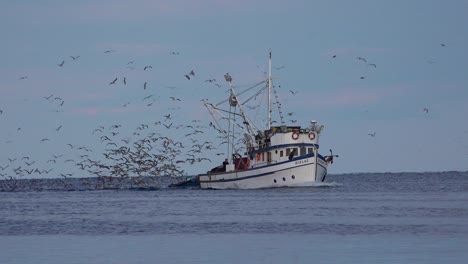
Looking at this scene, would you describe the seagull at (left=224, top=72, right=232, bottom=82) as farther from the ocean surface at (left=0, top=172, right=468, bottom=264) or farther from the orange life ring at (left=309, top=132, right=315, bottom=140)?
the ocean surface at (left=0, top=172, right=468, bottom=264)

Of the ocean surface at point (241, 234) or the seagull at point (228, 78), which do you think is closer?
the ocean surface at point (241, 234)

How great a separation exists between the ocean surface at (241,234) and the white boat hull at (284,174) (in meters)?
22.1

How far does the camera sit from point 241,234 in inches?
1930

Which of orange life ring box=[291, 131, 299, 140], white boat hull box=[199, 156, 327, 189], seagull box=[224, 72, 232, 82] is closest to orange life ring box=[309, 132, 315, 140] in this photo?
orange life ring box=[291, 131, 299, 140]

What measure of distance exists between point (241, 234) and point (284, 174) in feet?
174

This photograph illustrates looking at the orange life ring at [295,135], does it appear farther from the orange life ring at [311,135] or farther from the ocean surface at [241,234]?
the ocean surface at [241,234]

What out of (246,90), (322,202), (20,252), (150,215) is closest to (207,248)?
(20,252)

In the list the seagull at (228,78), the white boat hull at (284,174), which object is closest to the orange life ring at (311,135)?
the white boat hull at (284,174)

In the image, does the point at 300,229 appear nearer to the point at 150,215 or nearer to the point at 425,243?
the point at 425,243

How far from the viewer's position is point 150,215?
222ft

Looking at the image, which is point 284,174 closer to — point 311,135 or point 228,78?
A: point 311,135

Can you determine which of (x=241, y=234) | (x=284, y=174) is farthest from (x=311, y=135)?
(x=241, y=234)

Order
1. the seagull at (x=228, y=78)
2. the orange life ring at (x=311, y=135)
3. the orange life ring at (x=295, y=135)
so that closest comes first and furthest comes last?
1. the orange life ring at (x=295, y=135)
2. the orange life ring at (x=311, y=135)
3. the seagull at (x=228, y=78)

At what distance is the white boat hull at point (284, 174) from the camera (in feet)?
331
